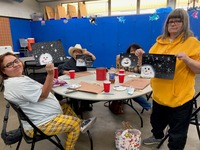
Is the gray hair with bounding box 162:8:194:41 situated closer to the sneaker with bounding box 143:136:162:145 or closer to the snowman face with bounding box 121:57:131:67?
the snowman face with bounding box 121:57:131:67

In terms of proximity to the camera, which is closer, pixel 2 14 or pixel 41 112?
pixel 41 112

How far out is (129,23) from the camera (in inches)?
199

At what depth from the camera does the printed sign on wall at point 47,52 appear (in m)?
1.59

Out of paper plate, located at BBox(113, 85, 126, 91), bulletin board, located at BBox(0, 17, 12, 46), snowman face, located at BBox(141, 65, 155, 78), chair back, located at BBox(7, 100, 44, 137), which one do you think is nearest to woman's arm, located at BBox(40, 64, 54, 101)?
chair back, located at BBox(7, 100, 44, 137)

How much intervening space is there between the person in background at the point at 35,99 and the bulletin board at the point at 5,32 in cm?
483

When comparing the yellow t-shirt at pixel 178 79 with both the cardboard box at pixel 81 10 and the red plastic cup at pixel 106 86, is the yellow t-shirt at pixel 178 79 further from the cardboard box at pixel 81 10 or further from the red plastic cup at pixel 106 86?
the cardboard box at pixel 81 10

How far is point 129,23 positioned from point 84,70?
2.94 meters

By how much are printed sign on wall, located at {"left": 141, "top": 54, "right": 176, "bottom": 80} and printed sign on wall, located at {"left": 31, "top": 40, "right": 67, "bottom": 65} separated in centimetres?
86

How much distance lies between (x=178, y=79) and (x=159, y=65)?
182 mm

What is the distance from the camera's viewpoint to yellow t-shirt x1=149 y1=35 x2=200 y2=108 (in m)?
1.25

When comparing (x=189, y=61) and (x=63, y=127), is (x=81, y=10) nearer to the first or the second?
(x=63, y=127)

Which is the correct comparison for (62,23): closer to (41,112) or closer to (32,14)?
(32,14)

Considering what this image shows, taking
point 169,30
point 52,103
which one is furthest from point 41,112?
point 169,30

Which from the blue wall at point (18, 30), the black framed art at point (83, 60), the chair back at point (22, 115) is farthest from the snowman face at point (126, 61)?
the blue wall at point (18, 30)
